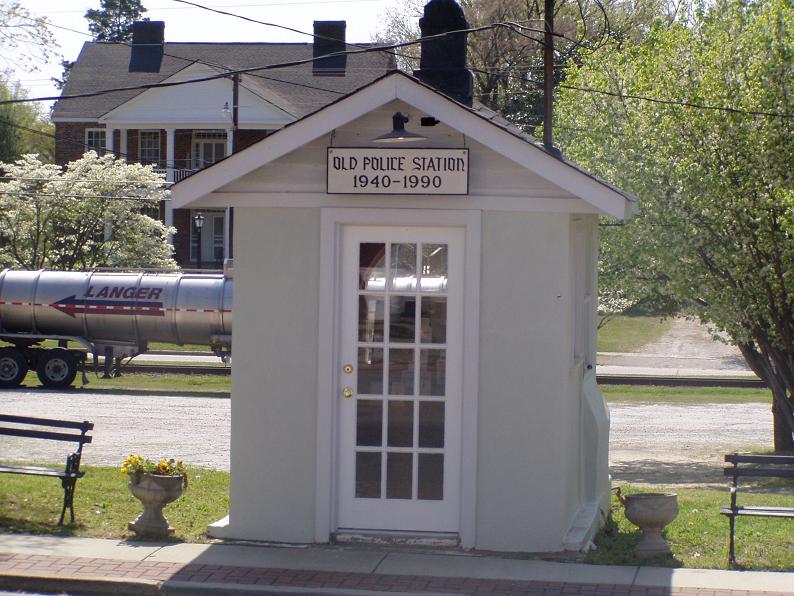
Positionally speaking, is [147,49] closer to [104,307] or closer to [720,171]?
[104,307]

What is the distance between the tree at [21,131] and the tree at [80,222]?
9559 millimetres

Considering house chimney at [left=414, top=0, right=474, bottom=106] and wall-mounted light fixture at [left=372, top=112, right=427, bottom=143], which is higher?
house chimney at [left=414, top=0, right=474, bottom=106]

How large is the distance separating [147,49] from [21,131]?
1487 cm

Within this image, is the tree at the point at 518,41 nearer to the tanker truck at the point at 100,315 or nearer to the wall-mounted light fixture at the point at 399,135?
the tanker truck at the point at 100,315

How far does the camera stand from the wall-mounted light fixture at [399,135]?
792 centimetres

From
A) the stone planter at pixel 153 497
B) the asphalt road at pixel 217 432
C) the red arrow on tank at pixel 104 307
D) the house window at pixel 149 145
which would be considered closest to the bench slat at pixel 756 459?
the stone planter at pixel 153 497

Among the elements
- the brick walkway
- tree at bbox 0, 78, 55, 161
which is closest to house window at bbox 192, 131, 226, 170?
tree at bbox 0, 78, 55, 161

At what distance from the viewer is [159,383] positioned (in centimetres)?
2703

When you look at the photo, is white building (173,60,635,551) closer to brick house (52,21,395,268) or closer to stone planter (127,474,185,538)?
stone planter (127,474,185,538)

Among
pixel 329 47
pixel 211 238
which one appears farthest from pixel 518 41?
pixel 211 238

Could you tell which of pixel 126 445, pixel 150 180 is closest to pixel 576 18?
pixel 150 180

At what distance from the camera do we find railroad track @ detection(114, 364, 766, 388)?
96.0 ft

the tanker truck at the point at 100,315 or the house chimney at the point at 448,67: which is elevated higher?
the house chimney at the point at 448,67

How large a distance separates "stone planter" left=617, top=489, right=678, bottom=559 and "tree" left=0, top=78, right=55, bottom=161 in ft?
131
